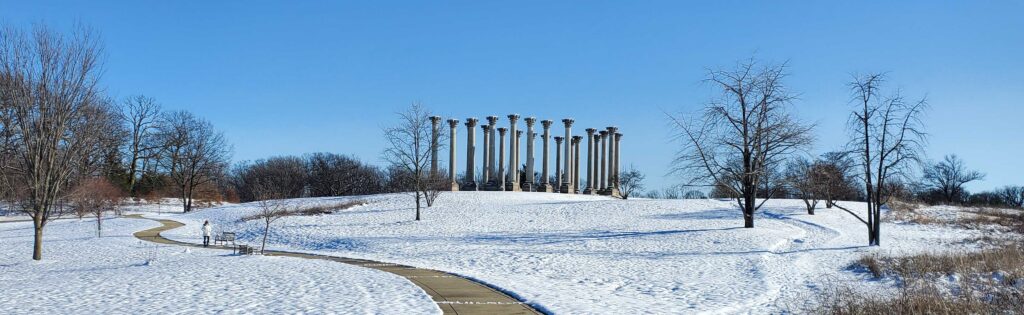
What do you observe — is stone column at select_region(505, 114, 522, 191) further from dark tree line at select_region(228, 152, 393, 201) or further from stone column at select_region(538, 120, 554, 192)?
dark tree line at select_region(228, 152, 393, 201)

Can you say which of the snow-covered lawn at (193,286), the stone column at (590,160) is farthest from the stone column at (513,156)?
the snow-covered lawn at (193,286)

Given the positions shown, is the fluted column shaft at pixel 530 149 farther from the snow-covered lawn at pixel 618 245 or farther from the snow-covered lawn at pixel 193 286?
the snow-covered lawn at pixel 193 286

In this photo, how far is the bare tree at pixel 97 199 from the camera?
42.1 m

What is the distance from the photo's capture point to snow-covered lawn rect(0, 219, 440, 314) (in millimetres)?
13448

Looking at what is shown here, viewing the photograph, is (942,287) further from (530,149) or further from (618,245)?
(530,149)

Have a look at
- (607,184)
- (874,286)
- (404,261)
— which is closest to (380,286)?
(404,261)

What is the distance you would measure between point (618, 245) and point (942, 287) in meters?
12.3

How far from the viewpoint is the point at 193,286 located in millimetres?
16406

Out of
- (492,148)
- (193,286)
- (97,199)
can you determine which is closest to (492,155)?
(492,148)

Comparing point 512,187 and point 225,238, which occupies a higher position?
point 512,187

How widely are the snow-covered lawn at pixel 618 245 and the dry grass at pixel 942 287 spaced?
107 cm

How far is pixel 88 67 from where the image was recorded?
27312mm

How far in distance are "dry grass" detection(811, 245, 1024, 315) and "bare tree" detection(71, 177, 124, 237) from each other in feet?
114

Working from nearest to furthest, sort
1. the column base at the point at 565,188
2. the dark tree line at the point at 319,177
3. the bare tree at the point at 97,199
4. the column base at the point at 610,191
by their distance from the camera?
the bare tree at the point at 97,199
the column base at the point at 565,188
the column base at the point at 610,191
the dark tree line at the point at 319,177
